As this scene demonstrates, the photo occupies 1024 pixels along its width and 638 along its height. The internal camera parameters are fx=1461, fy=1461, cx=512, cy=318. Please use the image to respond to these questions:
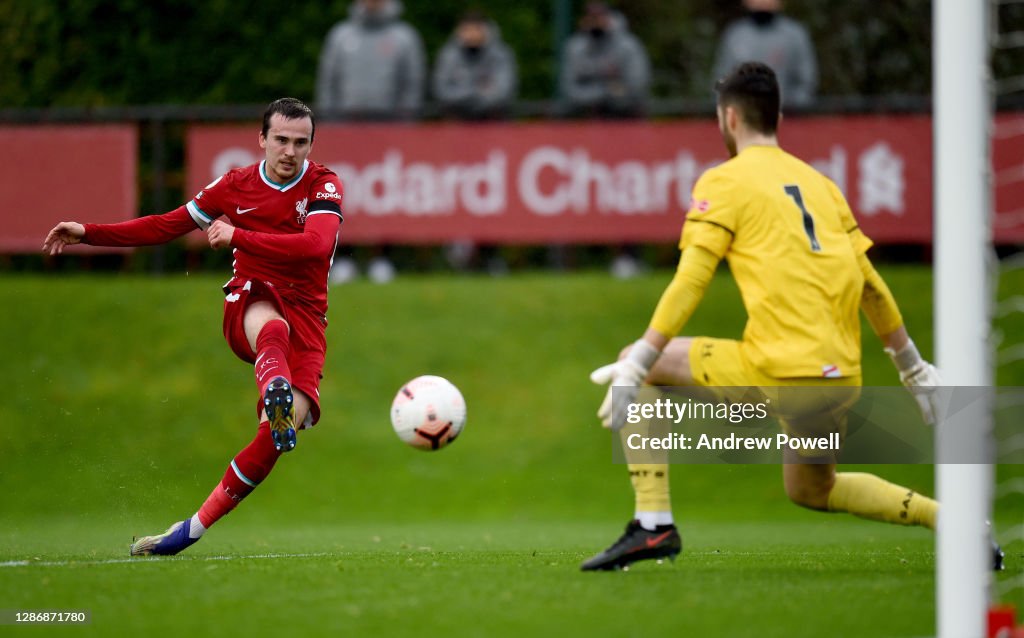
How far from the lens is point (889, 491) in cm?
692

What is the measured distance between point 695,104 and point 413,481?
514 cm

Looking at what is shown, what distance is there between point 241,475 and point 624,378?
8.64ft

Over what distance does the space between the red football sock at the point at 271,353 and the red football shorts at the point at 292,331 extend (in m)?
0.21

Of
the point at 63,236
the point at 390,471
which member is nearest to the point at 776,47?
the point at 390,471

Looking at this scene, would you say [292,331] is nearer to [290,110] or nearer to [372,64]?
[290,110]

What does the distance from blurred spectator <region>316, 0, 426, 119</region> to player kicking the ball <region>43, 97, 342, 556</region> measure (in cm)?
785

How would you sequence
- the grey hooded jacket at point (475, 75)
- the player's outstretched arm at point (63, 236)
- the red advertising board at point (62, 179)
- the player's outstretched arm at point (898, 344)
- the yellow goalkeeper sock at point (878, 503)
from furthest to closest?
the grey hooded jacket at point (475, 75) → the red advertising board at point (62, 179) → the player's outstretched arm at point (63, 236) → the yellow goalkeeper sock at point (878, 503) → the player's outstretched arm at point (898, 344)

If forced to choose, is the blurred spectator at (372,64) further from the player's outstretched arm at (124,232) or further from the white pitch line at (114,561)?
the white pitch line at (114,561)

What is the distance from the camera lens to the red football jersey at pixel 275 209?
26.3 ft

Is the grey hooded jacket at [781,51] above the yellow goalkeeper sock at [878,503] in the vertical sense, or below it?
above

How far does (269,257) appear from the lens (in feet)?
25.3

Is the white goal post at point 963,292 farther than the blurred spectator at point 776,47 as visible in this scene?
No

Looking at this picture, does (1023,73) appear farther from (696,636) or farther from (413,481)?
(696,636)

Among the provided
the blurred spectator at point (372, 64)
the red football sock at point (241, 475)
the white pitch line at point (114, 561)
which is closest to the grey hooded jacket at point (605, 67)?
the blurred spectator at point (372, 64)
